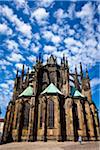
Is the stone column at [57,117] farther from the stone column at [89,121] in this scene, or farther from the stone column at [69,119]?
the stone column at [89,121]

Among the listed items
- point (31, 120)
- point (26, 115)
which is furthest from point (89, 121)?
point (26, 115)

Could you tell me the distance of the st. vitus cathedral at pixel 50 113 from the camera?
3086cm

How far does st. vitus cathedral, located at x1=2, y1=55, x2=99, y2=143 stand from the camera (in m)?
30.9

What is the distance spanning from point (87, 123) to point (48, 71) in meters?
17.2

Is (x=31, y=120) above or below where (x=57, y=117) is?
below

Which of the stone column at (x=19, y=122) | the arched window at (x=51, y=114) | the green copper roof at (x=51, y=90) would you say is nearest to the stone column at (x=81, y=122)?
the green copper roof at (x=51, y=90)

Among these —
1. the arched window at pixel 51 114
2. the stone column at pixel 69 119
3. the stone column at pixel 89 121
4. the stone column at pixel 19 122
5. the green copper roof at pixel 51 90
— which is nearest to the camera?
the stone column at pixel 69 119

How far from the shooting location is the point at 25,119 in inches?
1307

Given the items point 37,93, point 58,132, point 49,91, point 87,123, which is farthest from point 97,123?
point 37,93

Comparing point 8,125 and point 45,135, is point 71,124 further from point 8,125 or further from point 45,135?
point 8,125

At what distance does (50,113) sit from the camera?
107 ft

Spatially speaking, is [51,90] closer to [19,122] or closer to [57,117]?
[57,117]

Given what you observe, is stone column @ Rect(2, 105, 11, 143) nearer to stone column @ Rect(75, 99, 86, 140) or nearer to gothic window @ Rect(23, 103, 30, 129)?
gothic window @ Rect(23, 103, 30, 129)

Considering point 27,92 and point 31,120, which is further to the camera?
point 27,92
